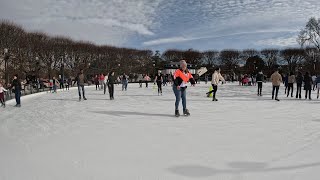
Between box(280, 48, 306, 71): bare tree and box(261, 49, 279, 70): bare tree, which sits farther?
box(261, 49, 279, 70): bare tree

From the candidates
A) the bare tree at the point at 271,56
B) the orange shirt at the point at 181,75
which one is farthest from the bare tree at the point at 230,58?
the orange shirt at the point at 181,75

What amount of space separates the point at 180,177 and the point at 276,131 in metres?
3.13

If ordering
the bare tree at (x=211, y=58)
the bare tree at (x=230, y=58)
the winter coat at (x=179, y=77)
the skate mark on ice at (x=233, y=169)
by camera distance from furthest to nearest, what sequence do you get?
the bare tree at (x=211, y=58), the bare tree at (x=230, y=58), the winter coat at (x=179, y=77), the skate mark on ice at (x=233, y=169)

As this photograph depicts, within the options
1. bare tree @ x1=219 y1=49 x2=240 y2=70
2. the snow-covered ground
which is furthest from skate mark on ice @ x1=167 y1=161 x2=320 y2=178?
bare tree @ x1=219 y1=49 x2=240 y2=70

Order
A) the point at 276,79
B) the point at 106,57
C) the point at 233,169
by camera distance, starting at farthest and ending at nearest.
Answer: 1. the point at 106,57
2. the point at 276,79
3. the point at 233,169

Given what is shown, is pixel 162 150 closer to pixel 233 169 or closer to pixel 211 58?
pixel 233 169

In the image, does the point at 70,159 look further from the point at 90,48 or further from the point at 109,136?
the point at 90,48

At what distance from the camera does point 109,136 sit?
→ 513 centimetres

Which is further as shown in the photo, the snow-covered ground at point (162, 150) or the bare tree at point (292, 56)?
the bare tree at point (292, 56)

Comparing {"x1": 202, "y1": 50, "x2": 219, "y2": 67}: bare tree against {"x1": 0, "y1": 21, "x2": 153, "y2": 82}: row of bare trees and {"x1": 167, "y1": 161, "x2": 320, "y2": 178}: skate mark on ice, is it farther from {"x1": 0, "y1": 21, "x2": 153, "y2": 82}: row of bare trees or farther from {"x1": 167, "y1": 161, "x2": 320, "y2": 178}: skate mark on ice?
{"x1": 167, "y1": 161, "x2": 320, "y2": 178}: skate mark on ice

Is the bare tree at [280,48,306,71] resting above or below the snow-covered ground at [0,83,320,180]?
→ above

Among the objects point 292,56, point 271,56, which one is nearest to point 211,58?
point 271,56

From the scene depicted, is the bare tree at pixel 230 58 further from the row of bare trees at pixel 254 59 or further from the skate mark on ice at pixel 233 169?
the skate mark on ice at pixel 233 169

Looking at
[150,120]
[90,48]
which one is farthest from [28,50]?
[150,120]
